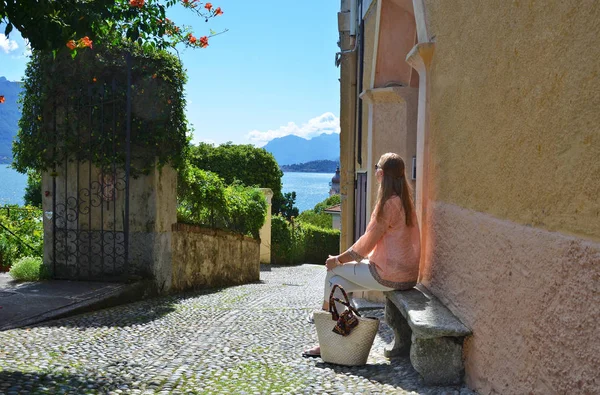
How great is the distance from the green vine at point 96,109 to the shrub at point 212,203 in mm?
1507

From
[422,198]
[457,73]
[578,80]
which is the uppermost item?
[457,73]

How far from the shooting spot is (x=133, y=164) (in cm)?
897

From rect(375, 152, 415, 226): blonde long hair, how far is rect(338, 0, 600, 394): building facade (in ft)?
0.73

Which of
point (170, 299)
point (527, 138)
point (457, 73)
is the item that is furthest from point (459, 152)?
point (170, 299)

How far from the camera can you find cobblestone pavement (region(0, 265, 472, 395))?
4.32 meters

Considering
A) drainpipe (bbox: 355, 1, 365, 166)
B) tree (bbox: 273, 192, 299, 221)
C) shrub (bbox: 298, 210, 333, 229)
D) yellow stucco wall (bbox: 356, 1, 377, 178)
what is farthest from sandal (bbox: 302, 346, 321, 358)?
tree (bbox: 273, 192, 299, 221)

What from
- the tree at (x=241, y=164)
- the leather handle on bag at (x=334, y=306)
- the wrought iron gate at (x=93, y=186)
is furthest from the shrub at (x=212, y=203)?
the tree at (x=241, y=164)

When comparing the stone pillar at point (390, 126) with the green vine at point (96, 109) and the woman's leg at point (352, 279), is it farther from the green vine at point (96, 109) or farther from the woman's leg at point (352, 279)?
the woman's leg at point (352, 279)

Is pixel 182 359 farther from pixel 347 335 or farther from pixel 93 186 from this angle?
pixel 93 186

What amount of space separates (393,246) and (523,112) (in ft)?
7.01

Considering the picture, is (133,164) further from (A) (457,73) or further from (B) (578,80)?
(B) (578,80)

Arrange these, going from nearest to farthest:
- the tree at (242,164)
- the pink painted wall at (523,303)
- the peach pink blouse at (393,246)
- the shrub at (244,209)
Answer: the pink painted wall at (523,303), the peach pink blouse at (393,246), the shrub at (244,209), the tree at (242,164)

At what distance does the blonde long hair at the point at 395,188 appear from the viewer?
5.34 meters

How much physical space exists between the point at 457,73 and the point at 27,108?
6.17 metres
